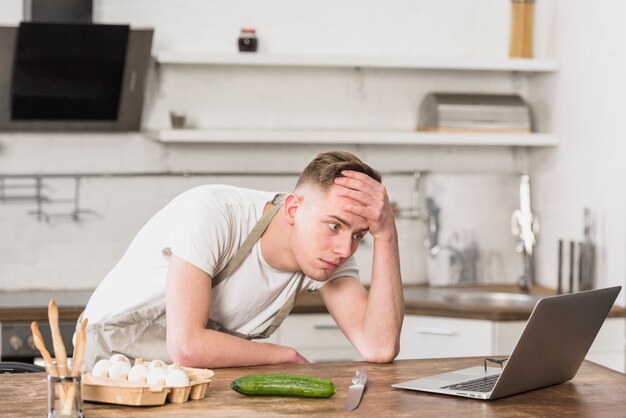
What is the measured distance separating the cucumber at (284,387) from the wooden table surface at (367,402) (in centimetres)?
2

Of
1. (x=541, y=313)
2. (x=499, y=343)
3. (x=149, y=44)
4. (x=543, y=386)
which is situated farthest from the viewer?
(x=149, y=44)

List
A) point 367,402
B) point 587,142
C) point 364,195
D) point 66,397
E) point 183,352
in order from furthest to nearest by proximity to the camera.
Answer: point 587,142
point 364,195
point 183,352
point 367,402
point 66,397

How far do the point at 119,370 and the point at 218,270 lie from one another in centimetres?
58

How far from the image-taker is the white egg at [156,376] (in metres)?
1.97

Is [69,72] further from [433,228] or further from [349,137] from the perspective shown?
[433,228]

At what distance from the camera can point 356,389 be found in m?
2.13

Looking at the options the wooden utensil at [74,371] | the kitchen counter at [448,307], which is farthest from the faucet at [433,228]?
the wooden utensil at [74,371]

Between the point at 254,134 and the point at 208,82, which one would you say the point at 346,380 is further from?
the point at 208,82

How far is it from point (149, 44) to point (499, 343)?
2.00m

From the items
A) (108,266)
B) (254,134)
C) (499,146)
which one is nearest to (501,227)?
(499,146)

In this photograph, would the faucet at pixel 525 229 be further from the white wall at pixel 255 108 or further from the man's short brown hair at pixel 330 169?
the man's short brown hair at pixel 330 169

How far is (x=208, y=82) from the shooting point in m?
4.71

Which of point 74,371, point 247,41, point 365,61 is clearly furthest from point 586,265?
point 74,371

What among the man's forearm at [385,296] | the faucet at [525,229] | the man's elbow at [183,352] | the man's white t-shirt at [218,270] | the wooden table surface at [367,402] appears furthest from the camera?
the faucet at [525,229]
